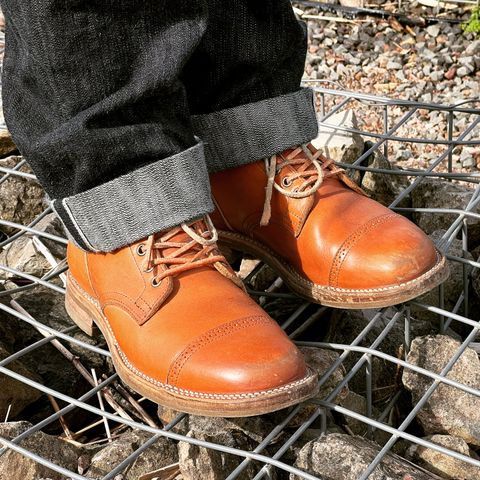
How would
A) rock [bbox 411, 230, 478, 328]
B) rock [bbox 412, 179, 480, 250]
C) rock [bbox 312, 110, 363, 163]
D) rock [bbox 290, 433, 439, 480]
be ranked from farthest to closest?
1. rock [bbox 312, 110, 363, 163]
2. rock [bbox 412, 179, 480, 250]
3. rock [bbox 411, 230, 478, 328]
4. rock [bbox 290, 433, 439, 480]

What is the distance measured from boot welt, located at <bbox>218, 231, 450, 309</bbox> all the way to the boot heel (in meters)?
0.25

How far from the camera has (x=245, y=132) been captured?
159cm

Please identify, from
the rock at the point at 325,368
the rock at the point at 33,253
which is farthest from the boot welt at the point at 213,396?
the rock at the point at 33,253

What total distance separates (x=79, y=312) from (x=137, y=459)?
0.88 feet

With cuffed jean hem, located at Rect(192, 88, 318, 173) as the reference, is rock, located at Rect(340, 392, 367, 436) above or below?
below

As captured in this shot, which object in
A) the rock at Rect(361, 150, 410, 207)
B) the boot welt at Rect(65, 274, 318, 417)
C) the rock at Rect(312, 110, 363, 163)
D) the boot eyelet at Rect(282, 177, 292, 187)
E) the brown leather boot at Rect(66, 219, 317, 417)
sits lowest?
the rock at Rect(361, 150, 410, 207)

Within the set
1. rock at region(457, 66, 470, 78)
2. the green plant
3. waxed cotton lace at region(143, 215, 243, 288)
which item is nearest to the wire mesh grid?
waxed cotton lace at region(143, 215, 243, 288)

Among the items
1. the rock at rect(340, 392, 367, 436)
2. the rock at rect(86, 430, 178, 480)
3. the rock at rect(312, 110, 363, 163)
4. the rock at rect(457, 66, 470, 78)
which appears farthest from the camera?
the rock at rect(457, 66, 470, 78)

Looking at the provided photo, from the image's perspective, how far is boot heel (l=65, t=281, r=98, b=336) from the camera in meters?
1.56

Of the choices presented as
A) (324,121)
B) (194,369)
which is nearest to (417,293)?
(194,369)

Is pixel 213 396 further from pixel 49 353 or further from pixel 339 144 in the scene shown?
pixel 339 144

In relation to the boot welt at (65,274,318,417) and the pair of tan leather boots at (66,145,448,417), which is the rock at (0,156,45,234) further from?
the boot welt at (65,274,318,417)

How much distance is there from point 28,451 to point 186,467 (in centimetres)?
20

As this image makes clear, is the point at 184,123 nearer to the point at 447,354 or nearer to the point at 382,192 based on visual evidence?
the point at 447,354
